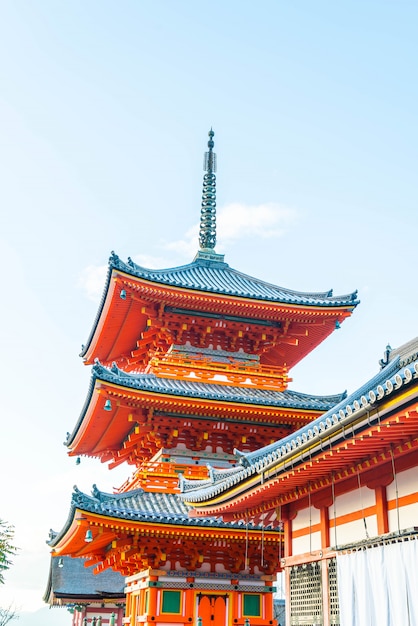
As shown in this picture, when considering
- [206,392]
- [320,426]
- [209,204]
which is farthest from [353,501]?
[209,204]

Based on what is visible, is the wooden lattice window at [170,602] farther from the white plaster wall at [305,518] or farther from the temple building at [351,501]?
the white plaster wall at [305,518]

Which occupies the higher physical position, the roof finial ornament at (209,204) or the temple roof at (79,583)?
the roof finial ornament at (209,204)

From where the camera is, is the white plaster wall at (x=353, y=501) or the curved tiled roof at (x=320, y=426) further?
the white plaster wall at (x=353, y=501)

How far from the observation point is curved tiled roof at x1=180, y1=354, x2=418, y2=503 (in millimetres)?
9016

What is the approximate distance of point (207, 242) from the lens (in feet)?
96.0

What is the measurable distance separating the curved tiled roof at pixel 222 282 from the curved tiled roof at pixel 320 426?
668 centimetres

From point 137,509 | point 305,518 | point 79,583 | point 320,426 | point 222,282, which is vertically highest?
point 222,282

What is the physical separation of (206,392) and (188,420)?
1.12 metres

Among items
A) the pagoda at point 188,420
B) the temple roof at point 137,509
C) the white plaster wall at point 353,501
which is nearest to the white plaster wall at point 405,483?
the white plaster wall at point 353,501

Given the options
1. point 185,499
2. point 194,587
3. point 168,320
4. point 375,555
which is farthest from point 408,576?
point 168,320

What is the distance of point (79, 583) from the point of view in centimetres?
3256

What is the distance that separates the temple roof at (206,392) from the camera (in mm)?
20516

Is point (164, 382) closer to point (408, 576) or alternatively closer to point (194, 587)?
point (194, 587)

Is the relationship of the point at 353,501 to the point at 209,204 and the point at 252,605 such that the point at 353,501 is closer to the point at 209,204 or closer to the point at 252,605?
the point at 252,605
